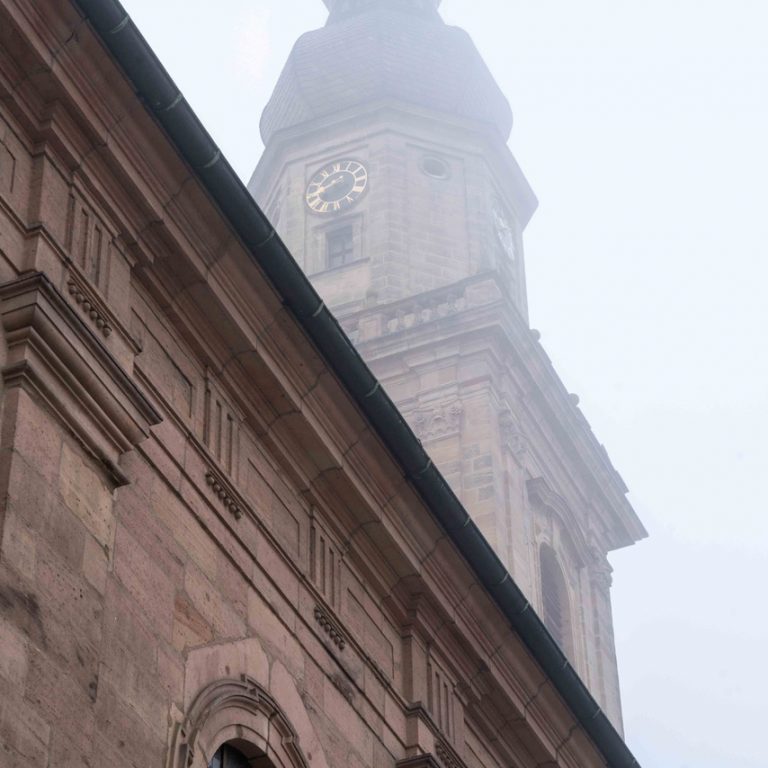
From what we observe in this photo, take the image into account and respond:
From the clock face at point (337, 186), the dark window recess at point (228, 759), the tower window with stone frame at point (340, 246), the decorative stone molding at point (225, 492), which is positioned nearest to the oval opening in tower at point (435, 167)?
the clock face at point (337, 186)

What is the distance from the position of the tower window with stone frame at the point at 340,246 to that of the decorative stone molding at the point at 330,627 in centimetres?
2980

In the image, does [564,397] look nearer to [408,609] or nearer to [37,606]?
[408,609]

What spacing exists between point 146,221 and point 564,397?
1129 inches

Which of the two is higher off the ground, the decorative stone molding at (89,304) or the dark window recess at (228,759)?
the decorative stone molding at (89,304)

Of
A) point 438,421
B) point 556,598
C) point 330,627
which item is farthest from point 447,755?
point 556,598

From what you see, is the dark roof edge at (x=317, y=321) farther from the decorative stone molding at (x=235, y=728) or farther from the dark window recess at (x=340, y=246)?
the dark window recess at (x=340, y=246)

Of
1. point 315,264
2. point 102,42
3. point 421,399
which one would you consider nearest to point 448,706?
point 102,42

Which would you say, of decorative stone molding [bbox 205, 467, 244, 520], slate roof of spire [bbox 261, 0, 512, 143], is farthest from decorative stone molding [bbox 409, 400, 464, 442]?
decorative stone molding [bbox 205, 467, 244, 520]

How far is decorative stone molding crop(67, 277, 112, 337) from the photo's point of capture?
1404 cm

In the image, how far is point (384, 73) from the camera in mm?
51156

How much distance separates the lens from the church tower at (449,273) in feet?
135

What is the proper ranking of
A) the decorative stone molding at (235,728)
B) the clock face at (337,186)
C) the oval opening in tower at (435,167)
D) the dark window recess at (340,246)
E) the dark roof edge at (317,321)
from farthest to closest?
the oval opening in tower at (435,167), the clock face at (337,186), the dark window recess at (340,246), the dark roof edge at (317,321), the decorative stone molding at (235,728)

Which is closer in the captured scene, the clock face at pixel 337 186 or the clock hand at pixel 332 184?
the clock face at pixel 337 186

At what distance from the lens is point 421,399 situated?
136ft
